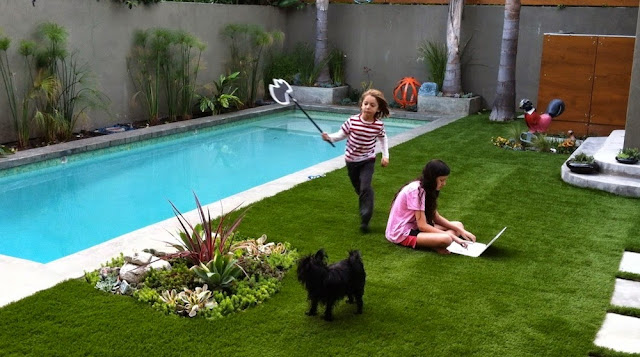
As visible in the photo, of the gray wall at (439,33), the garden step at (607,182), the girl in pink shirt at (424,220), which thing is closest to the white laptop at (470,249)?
the girl in pink shirt at (424,220)

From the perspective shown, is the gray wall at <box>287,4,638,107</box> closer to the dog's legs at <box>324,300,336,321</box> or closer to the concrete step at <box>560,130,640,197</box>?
the concrete step at <box>560,130,640,197</box>

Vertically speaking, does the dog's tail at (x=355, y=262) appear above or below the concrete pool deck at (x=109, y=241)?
above

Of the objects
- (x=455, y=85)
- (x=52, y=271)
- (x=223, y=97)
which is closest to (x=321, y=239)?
(x=52, y=271)

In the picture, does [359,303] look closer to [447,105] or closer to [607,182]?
[607,182]

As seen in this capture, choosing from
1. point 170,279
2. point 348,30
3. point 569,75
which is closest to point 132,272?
point 170,279

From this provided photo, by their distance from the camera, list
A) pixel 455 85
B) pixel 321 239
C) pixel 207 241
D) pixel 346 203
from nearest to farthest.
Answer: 1. pixel 207 241
2. pixel 321 239
3. pixel 346 203
4. pixel 455 85

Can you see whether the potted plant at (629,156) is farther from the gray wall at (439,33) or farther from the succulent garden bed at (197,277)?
the gray wall at (439,33)

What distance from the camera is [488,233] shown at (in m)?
5.71

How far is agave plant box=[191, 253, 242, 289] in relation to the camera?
14.1ft

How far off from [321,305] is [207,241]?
2.94 feet

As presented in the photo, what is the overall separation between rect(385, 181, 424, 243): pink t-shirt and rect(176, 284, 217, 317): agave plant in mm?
1689

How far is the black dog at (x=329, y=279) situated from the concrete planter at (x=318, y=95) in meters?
10.5

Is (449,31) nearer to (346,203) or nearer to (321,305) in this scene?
(346,203)

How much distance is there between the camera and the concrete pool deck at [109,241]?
4479 millimetres
